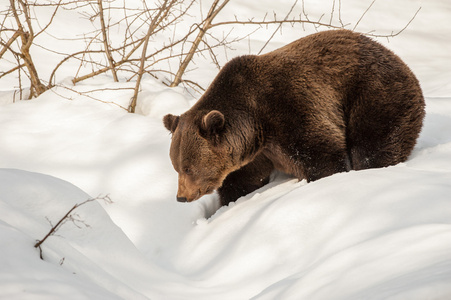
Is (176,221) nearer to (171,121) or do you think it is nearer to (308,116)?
(171,121)

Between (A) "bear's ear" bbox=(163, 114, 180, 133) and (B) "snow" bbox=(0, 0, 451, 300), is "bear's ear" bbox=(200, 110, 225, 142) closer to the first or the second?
(A) "bear's ear" bbox=(163, 114, 180, 133)

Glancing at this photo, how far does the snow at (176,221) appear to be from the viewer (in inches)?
91.7

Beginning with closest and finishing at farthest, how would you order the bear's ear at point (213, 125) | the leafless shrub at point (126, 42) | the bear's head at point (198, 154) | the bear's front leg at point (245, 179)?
1. the bear's ear at point (213, 125)
2. the bear's head at point (198, 154)
3. the bear's front leg at point (245, 179)
4. the leafless shrub at point (126, 42)

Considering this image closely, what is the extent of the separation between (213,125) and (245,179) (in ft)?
2.87

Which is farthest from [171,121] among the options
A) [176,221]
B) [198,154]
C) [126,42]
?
[126,42]

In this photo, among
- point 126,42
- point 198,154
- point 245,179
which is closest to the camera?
point 198,154

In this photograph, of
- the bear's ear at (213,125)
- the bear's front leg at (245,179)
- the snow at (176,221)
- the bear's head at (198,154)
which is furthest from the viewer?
the bear's front leg at (245,179)

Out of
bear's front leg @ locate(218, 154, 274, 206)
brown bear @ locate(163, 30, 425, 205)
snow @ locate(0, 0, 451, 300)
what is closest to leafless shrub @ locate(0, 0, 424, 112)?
snow @ locate(0, 0, 451, 300)

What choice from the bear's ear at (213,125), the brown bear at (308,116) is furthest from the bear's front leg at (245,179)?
the bear's ear at (213,125)

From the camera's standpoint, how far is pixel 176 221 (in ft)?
16.5

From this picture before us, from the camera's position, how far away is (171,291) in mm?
3371

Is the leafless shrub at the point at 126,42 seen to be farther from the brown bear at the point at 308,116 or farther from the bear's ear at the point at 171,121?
the bear's ear at the point at 171,121

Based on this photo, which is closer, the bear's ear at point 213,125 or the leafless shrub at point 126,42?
the bear's ear at point 213,125

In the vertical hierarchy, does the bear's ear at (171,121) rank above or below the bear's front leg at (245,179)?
above
